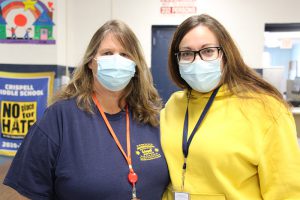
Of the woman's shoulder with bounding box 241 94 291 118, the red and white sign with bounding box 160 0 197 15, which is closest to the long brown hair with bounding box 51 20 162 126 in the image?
the woman's shoulder with bounding box 241 94 291 118

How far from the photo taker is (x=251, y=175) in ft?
3.92

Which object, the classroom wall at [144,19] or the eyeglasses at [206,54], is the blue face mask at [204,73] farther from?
the classroom wall at [144,19]

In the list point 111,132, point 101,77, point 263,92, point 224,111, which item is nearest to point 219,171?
point 224,111

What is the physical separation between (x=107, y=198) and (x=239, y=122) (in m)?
0.65

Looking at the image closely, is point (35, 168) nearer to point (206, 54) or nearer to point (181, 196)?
point (181, 196)

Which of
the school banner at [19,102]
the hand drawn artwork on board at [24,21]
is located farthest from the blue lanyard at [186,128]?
the hand drawn artwork on board at [24,21]

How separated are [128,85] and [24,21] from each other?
255cm

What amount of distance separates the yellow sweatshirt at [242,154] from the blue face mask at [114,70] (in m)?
0.42

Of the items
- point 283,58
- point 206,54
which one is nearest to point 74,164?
point 206,54

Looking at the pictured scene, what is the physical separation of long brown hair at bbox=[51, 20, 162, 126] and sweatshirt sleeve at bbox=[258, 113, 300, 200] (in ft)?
1.84

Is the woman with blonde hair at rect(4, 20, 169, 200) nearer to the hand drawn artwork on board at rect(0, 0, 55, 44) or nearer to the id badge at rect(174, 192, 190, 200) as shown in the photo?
the id badge at rect(174, 192, 190, 200)

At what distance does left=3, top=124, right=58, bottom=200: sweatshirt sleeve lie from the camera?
1.19 m

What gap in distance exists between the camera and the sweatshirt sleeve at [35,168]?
1188 mm

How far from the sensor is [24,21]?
11.3ft
